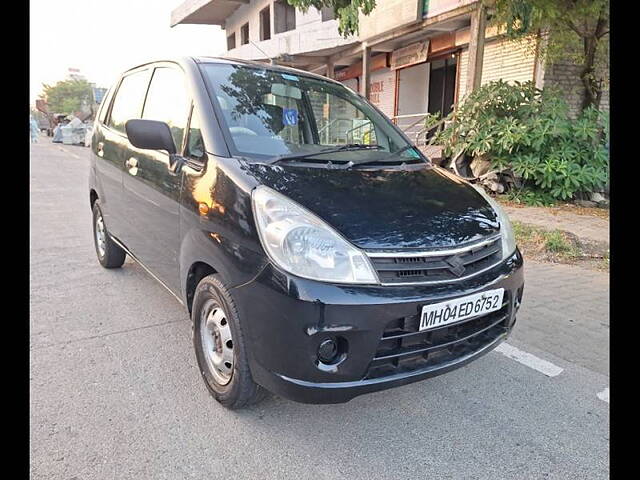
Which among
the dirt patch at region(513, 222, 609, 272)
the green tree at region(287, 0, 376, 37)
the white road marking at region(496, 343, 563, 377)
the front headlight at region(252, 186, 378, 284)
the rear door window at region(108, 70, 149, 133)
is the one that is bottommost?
the white road marking at region(496, 343, 563, 377)

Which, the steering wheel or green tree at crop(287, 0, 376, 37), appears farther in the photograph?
green tree at crop(287, 0, 376, 37)

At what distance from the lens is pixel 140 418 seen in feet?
7.57

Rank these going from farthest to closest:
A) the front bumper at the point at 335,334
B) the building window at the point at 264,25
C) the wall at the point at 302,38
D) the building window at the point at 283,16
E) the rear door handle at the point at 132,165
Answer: the building window at the point at 264,25 → the building window at the point at 283,16 → the wall at the point at 302,38 → the rear door handle at the point at 132,165 → the front bumper at the point at 335,334

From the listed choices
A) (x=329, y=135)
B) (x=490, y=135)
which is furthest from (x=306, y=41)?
(x=329, y=135)

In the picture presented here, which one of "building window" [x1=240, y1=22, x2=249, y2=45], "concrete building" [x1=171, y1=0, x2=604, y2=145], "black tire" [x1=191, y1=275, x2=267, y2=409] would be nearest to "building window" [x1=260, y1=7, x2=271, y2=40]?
"concrete building" [x1=171, y1=0, x2=604, y2=145]

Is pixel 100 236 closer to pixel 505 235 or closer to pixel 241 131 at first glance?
pixel 241 131

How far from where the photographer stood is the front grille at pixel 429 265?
1.92 metres

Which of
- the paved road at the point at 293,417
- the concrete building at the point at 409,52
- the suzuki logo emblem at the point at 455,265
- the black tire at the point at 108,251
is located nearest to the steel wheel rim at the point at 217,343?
the paved road at the point at 293,417

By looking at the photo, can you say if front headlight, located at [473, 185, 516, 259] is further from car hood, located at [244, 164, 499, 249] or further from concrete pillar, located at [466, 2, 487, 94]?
concrete pillar, located at [466, 2, 487, 94]

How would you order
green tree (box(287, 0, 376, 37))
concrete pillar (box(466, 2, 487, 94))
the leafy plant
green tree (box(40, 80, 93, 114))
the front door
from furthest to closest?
1. green tree (box(40, 80, 93, 114))
2. the front door
3. concrete pillar (box(466, 2, 487, 94))
4. the leafy plant
5. green tree (box(287, 0, 376, 37))

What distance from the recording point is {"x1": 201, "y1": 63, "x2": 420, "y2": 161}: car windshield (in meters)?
2.62

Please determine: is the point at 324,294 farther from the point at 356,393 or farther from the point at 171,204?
the point at 171,204

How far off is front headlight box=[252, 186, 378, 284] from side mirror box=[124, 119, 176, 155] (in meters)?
0.98

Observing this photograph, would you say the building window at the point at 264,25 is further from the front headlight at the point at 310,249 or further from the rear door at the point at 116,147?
the front headlight at the point at 310,249
